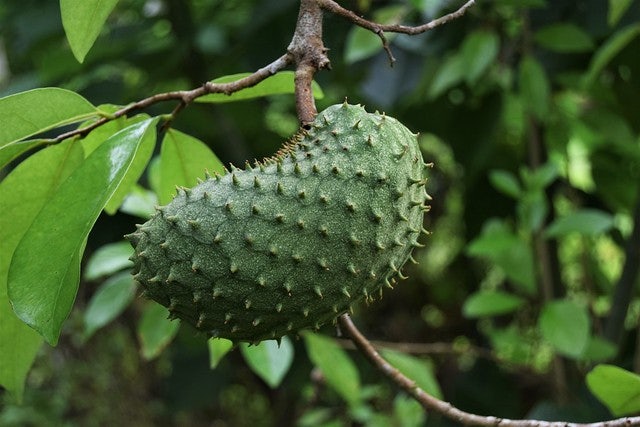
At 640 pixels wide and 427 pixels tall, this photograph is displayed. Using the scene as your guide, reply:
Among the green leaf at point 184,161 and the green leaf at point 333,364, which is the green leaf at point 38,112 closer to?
the green leaf at point 184,161

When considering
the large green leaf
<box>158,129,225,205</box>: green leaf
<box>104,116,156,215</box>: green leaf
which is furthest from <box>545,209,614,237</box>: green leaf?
the large green leaf

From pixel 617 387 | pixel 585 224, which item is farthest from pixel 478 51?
pixel 617 387

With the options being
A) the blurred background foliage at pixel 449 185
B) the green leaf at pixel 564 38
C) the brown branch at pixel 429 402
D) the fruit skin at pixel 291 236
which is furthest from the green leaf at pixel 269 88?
the green leaf at pixel 564 38

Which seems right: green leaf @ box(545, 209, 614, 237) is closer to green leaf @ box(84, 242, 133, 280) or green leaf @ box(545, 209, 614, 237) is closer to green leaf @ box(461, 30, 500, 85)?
green leaf @ box(461, 30, 500, 85)

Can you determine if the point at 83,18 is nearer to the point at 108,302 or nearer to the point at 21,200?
the point at 21,200

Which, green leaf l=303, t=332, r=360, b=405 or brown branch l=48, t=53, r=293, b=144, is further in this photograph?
green leaf l=303, t=332, r=360, b=405

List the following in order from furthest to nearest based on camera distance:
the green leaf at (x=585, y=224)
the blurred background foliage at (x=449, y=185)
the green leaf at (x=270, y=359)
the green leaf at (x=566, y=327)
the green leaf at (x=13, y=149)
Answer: the blurred background foliage at (x=449, y=185) → the green leaf at (x=585, y=224) → the green leaf at (x=566, y=327) → the green leaf at (x=270, y=359) → the green leaf at (x=13, y=149)
